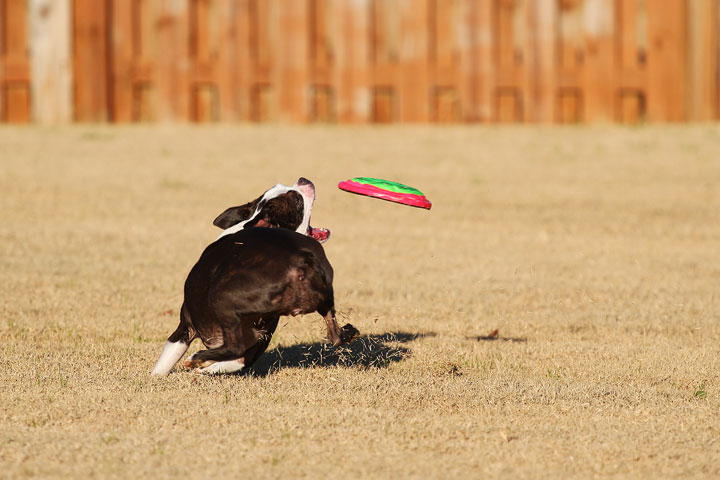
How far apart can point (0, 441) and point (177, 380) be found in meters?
1.25

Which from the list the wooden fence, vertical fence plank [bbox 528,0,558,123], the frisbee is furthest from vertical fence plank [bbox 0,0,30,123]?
the frisbee

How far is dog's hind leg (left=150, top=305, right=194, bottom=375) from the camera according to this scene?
5.86 metres

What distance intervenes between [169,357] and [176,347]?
7cm

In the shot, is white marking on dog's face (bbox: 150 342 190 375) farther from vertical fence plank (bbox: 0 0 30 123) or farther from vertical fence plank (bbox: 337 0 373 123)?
vertical fence plank (bbox: 0 0 30 123)

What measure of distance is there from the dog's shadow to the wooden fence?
874 centimetres

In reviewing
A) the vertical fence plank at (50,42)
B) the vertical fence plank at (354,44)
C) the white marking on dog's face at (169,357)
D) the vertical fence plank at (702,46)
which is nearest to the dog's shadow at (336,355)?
the white marking on dog's face at (169,357)

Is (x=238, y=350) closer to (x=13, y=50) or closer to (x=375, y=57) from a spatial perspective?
(x=375, y=57)

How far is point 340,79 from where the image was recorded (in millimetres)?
15367

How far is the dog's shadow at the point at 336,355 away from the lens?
6.39 meters

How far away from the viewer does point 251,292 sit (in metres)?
5.47

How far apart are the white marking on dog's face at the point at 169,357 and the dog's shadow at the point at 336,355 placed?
16.7 inches

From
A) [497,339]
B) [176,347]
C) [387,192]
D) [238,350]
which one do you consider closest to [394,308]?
[497,339]

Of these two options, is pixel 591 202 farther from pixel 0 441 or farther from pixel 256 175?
pixel 0 441

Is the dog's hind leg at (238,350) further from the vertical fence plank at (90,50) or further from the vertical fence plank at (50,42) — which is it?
the vertical fence plank at (50,42)
